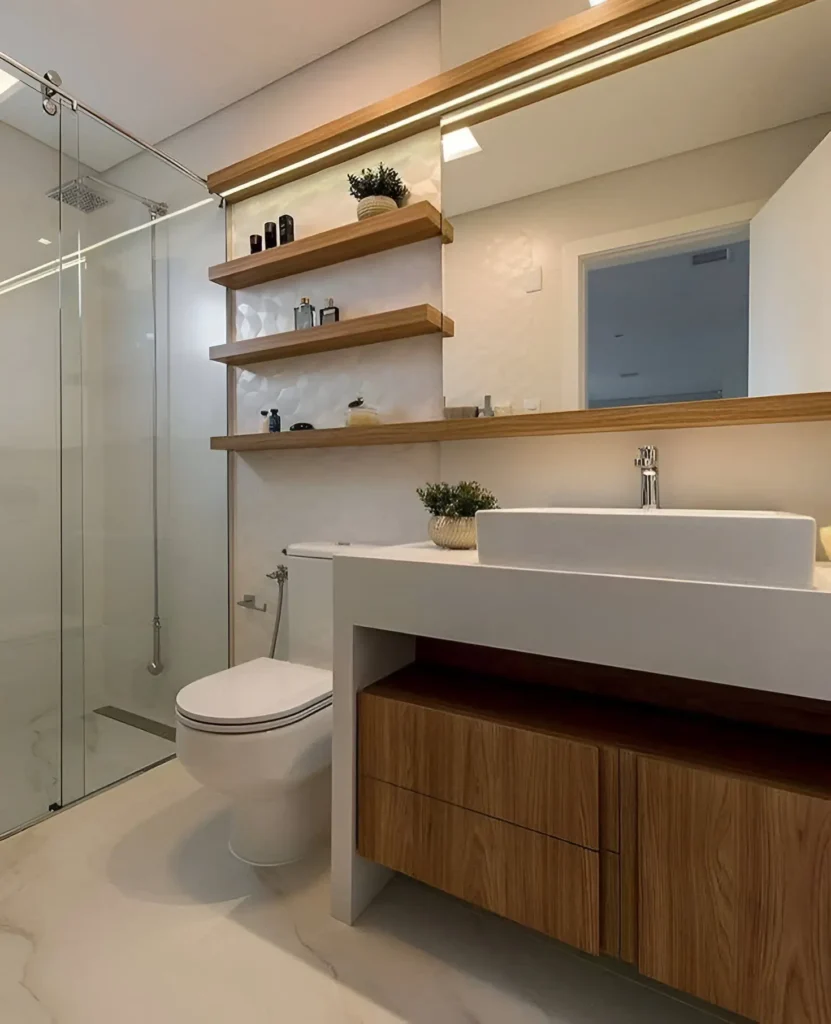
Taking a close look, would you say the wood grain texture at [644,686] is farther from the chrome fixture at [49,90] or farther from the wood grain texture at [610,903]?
the chrome fixture at [49,90]

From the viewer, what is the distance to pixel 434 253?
179 centimetres

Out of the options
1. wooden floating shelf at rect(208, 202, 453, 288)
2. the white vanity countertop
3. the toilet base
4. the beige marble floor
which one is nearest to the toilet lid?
the toilet base

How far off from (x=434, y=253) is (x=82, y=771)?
2085mm

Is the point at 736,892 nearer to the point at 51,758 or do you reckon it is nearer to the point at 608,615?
the point at 608,615

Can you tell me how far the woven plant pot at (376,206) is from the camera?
1.79 meters

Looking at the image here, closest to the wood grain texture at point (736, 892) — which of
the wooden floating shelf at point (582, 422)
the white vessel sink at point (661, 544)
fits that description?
the white vessel sink at point (661, 544)

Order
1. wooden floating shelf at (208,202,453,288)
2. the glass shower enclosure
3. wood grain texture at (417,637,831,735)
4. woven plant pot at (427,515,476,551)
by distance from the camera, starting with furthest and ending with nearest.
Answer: the glass shower enclosure
wooden floating shelf at (208,202,453,288)
woven plant pot at (427,515,476,551)
wood grain texture at (417,637,831,735)

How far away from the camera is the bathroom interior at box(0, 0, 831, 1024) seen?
102cm

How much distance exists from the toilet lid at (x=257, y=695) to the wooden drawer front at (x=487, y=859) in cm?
29

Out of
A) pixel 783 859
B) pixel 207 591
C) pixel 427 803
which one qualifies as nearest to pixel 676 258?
pixel 783 859

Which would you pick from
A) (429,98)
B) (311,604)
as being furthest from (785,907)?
(429,98)

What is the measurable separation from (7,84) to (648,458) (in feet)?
7.73

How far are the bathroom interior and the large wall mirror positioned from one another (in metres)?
0.01

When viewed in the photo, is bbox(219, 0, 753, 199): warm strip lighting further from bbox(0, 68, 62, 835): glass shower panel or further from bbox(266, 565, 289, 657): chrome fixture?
bbox(266, 565, 289, 657): chrome fixture
